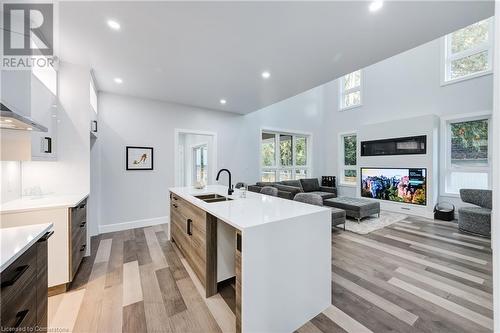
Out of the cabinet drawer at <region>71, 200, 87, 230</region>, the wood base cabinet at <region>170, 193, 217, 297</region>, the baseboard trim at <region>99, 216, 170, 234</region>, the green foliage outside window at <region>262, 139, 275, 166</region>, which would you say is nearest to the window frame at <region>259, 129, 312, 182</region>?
the green foliage outside window at <region>262, 139, 275, 166</region>

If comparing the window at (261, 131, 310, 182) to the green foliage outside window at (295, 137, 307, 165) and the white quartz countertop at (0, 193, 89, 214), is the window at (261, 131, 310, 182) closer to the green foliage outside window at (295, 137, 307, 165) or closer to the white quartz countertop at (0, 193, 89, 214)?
the green foliage outside window at (295, 137, 307, 165)

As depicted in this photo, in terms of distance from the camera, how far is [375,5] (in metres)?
1.88

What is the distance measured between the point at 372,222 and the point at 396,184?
1.71 m

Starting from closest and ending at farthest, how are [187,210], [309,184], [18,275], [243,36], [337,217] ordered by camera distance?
[18,275] < [243,36] < [187,210] < [337,217] < [309,184]

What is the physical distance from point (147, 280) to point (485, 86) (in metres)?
7.00

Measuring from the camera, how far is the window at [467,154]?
4.51 meters

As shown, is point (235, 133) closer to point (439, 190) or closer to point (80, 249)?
point (80, 249)

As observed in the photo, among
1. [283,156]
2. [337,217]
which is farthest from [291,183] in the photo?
[337,217]

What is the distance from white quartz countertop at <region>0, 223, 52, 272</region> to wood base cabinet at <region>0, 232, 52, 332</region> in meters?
0.05

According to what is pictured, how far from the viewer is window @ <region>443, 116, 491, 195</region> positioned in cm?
451

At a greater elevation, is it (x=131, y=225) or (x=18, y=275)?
(x=18, y=275)

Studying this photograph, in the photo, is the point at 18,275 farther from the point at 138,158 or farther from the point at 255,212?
the point at 138,158

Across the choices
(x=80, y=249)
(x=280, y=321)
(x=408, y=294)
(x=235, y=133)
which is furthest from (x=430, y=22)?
(x=80, y=249)

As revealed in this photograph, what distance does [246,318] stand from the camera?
4.87 ft
